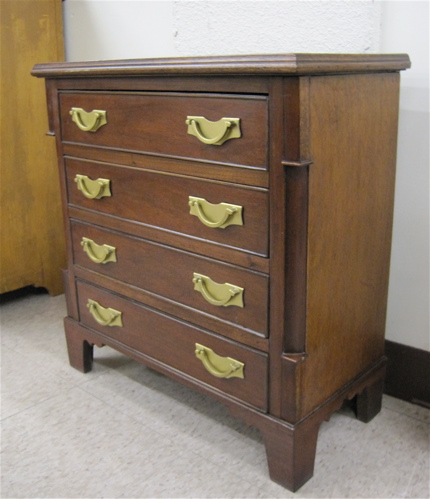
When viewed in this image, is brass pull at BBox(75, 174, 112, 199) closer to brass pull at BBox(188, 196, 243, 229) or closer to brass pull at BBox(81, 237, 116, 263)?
brass pull at BBox(81, 237, 116, 263)

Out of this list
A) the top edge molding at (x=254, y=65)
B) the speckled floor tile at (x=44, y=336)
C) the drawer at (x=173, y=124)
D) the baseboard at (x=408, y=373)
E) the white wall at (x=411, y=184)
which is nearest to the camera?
the top edge molding at (x=254, y=65)

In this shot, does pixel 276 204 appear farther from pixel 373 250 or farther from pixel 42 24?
pixel 42 24

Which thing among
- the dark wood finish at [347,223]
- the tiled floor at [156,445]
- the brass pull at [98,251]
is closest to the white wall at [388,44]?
the dark wood finish at [347,223]

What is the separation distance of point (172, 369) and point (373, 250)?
58cm

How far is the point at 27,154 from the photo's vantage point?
2.19 metres

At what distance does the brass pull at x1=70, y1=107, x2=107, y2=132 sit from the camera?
4.78 feet

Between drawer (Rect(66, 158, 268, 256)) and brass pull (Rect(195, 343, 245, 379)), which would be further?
brass pull (Rect(195, 343, 245, 379))

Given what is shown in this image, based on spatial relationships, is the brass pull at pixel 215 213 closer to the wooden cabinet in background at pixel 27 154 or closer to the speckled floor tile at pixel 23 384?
the speckled floor tile at pixel 23 384

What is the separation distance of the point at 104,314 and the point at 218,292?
1.60 ft

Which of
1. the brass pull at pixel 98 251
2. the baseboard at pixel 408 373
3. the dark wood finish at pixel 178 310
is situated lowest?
the baseboard at pixel 408 373

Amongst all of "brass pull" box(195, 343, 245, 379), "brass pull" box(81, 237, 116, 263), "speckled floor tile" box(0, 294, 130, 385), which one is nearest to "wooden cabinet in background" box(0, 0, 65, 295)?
"speckled floor tile" box(0, 294, 130, 385)

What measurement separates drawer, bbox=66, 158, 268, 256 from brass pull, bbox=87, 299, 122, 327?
0.91 ft

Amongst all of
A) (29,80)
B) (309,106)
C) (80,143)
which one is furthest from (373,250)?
(29,80)

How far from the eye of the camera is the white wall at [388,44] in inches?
56.8
